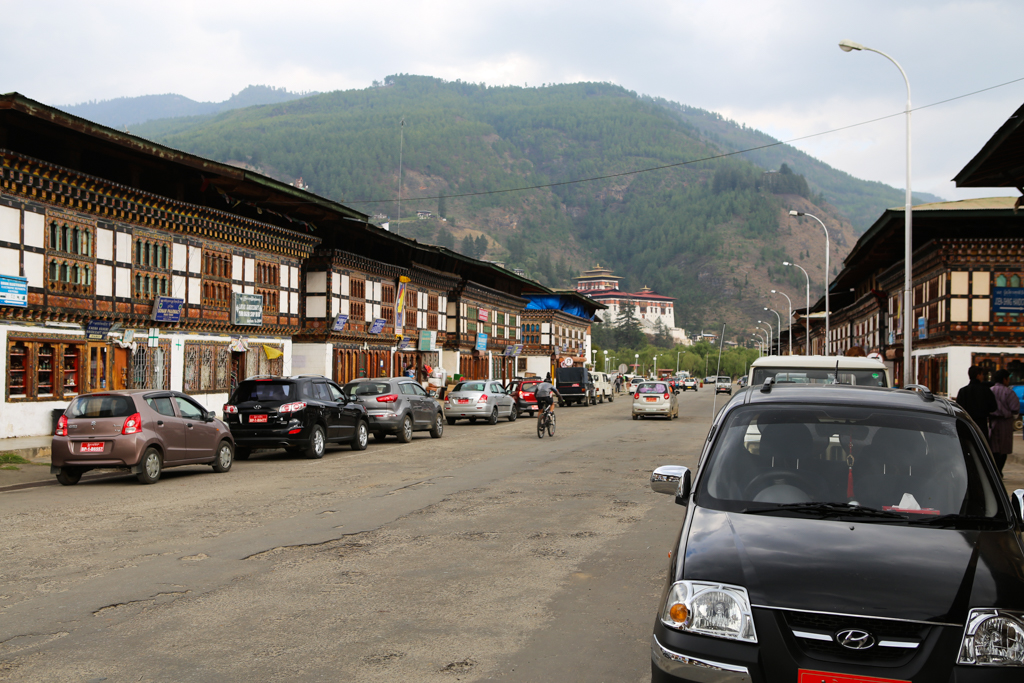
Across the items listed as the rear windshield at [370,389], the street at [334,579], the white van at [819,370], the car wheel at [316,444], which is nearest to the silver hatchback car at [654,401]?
the rear windshield at [370,389]

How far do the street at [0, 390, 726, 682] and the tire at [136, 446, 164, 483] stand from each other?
14.3 inches

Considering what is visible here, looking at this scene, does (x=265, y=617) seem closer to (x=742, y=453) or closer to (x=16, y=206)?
(x=742, y=453)

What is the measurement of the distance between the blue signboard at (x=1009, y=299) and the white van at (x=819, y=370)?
1002 inches

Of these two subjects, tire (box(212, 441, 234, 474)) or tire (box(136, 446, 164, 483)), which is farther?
tire (box(212, 441, 234, 474))

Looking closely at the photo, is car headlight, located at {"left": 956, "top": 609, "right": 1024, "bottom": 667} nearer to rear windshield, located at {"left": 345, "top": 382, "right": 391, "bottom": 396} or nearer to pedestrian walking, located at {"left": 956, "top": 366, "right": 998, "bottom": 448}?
pedestrian walking, located at {"left": 956, "top": 366, "right": 998, "bottom": 448}

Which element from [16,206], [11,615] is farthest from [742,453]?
[16,206]

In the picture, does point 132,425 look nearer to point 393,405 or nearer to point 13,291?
point 393,405

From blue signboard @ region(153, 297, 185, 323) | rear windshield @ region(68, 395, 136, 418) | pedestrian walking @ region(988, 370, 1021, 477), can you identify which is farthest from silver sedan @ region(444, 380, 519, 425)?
pedestrian walking @ region(988, 370, 1021, 477)

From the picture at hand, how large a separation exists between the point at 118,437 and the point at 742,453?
1267 centimetres

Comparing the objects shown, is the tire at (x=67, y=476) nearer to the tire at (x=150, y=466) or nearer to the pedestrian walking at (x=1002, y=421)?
the tire at (x=150, y=466)

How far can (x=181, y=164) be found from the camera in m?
30.3

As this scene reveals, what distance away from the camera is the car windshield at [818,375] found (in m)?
12.4

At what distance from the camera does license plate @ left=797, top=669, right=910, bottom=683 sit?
12.0ft

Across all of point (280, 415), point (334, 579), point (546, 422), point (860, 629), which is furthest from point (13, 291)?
point (860, 629)
